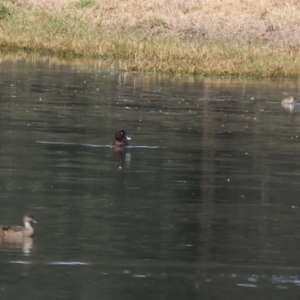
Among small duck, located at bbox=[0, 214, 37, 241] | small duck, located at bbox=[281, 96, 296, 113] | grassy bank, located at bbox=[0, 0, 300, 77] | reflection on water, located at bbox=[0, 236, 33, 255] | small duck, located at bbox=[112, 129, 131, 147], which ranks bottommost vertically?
reflection on water, located at bbox=[0, 236, 33, 255]

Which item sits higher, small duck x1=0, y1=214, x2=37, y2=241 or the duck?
the duck

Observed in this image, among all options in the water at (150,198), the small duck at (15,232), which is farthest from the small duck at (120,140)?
the small duck at (15,232)

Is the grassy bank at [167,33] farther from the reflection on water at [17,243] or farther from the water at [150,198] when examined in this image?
the reflection on water at [17,243]

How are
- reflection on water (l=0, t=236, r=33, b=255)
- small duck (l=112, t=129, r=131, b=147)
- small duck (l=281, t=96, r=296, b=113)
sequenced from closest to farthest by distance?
reflection on water (l=0, t=236, r=33, b=255), small duck (l=112, t=129, r=131, b=147), small duck (l=281, t=96, r=296, b=113)

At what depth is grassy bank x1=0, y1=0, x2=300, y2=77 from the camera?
29.4 m

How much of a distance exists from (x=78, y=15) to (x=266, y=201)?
93.6 ft

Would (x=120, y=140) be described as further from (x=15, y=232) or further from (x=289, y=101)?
(x=289, y=101)

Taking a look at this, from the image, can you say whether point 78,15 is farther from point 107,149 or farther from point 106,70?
point 107,149

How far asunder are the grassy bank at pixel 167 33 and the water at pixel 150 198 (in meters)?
7.52

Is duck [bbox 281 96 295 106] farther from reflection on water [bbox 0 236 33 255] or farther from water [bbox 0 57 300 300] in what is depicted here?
reflection on water [bbox 0 236 33 255]

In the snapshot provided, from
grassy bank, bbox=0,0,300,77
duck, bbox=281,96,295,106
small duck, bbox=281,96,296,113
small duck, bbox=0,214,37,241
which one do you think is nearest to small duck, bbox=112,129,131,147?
small duck, bbox=0,214,37,241

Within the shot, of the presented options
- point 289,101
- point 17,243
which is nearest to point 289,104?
point 289,101

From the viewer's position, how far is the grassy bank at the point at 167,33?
29.4 meters

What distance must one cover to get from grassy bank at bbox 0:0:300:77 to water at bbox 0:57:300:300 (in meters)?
7.52
